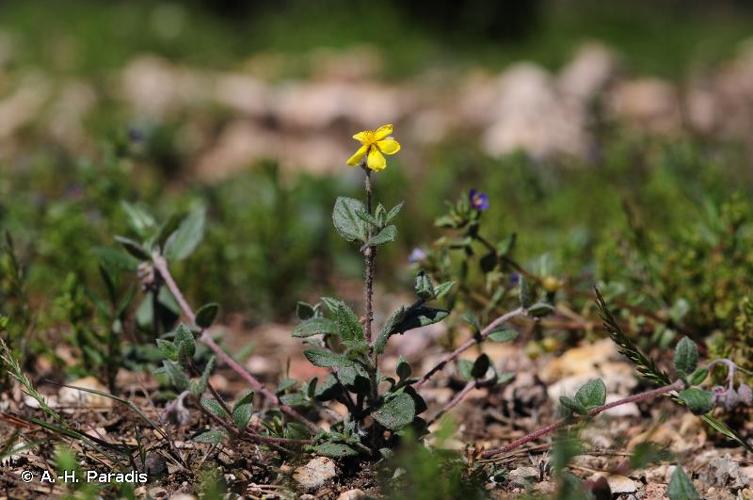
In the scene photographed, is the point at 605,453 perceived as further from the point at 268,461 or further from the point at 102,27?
the point at 102,27

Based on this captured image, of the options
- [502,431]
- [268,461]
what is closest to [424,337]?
[502,431]

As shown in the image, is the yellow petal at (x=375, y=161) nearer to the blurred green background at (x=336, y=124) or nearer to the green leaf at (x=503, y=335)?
the green leaf at (x=503, y=335)

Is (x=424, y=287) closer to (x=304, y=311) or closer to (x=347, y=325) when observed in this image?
(x=347, y=325)

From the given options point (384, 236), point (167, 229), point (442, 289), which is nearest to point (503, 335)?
point (442, 289)

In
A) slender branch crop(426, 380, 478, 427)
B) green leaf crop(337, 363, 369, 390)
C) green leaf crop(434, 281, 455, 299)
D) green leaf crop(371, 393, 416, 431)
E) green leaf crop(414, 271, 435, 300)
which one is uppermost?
green leaf crop(414, 271, 435, 300)

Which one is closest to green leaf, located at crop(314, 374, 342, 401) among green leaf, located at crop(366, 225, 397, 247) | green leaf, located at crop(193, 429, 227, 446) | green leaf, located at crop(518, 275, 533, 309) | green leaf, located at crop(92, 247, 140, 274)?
green leaf, located at crop(193, 429, 227, 446)

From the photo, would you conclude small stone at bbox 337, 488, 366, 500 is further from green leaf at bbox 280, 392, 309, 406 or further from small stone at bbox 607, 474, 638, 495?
small stone at bbox 607, 474, 638, 495
